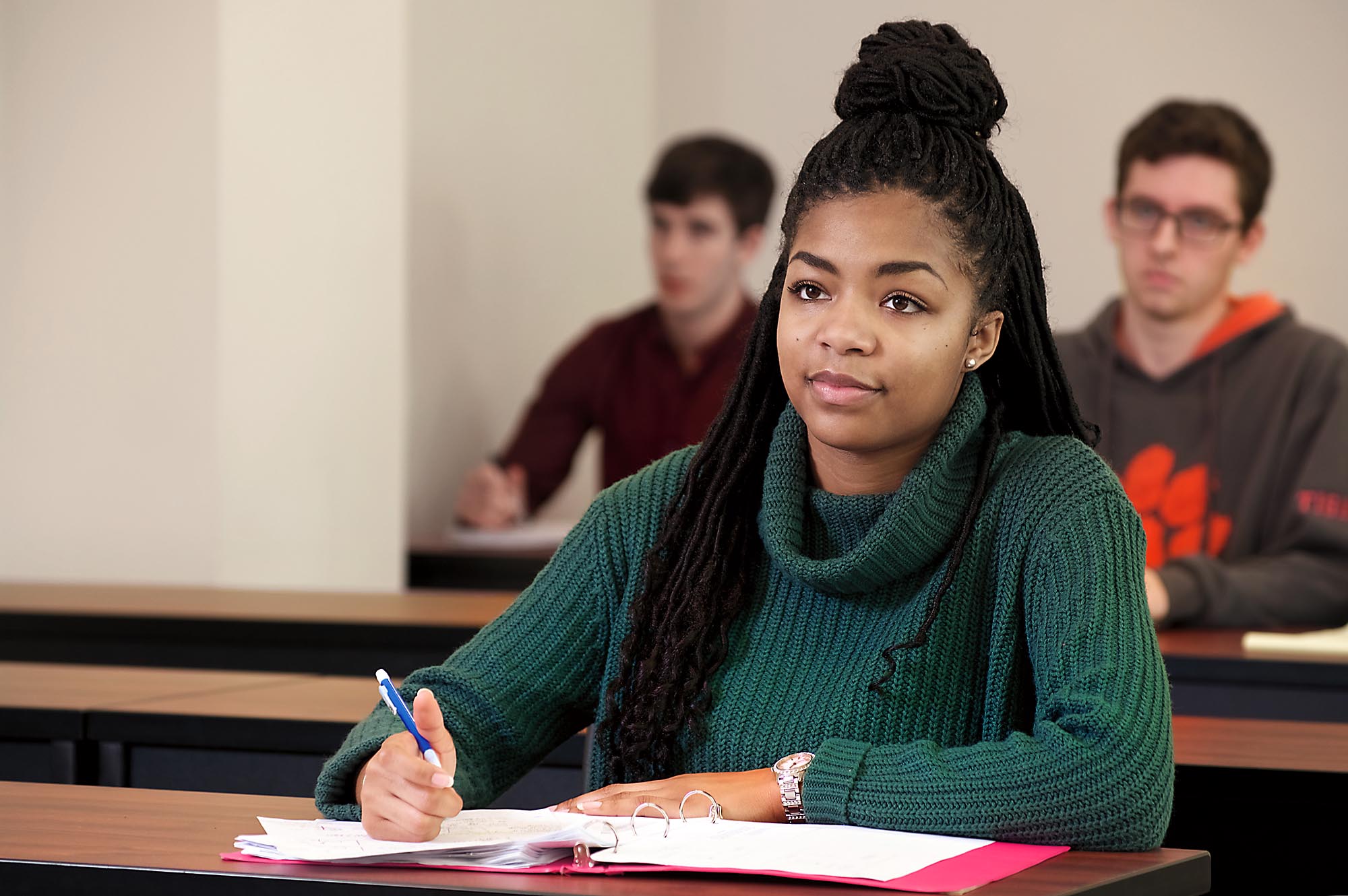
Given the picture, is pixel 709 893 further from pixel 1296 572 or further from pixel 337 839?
pixel 1296 572

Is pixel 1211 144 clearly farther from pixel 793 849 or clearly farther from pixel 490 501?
pixel 793 849

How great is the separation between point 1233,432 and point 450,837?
2.47 metres

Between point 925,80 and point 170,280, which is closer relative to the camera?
point 925,80

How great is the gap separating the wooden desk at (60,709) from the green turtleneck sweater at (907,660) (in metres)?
0.63

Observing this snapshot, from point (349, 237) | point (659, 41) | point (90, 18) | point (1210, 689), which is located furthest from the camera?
point (659, 41)

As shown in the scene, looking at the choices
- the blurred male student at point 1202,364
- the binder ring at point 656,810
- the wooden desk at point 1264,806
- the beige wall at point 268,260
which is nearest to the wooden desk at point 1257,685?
the wooden desk at point 1264,806

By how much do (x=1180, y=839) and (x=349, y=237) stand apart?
2.31 meters

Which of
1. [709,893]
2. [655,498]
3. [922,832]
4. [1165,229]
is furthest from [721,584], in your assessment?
[1165,229]

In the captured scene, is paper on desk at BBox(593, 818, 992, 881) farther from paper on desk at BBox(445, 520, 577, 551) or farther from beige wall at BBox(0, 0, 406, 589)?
paper on desk at BBox(445, 520, 577, 551)

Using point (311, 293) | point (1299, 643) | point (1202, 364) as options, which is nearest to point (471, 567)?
point (311, 293)

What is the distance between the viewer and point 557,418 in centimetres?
439

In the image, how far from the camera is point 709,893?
98 cm

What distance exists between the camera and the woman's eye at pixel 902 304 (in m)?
1.32

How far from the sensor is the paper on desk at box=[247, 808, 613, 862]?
108cm
